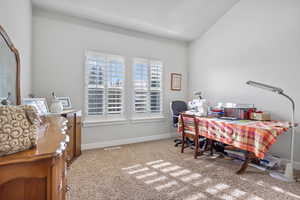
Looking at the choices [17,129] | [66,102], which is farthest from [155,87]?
[17,129]

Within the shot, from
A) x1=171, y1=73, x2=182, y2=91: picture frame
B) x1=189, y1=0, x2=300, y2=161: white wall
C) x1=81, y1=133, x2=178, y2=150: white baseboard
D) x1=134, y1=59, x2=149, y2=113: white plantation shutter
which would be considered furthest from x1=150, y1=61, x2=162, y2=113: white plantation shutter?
x1=189, y1=0, x2=300, y2=161: white wall

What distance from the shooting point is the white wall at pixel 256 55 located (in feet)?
9.19

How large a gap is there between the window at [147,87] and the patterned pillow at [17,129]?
10.7 feet

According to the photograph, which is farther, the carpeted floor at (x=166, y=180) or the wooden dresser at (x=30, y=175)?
the carpeted floor at (x=166, y=180)

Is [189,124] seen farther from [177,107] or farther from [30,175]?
[30,175]

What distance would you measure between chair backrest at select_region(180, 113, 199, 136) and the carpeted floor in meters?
0.48

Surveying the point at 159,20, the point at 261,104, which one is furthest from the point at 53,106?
the point at 261,104

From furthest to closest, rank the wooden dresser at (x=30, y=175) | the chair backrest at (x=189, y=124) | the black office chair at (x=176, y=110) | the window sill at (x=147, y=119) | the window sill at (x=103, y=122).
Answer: the window sill at (x=147, y=119), the black office chair at (x=176, y=110), the window sill at (x=103, y=122), the chair backrest at (x=189, y=124), the wooden dresser at (x=30, y=175)

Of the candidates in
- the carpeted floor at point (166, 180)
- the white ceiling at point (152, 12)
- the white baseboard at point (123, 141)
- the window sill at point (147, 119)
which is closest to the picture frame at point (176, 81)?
the window sill at point (147, 119)

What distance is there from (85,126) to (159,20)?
9.27 feet

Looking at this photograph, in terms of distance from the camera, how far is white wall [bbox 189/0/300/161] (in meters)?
2.80

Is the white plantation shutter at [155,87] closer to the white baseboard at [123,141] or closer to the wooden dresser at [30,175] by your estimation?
the white baseboard at [123,141]

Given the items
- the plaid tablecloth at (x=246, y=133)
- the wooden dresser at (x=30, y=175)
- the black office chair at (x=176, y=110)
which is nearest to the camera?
the wooden dresser at (x=30, y=175)

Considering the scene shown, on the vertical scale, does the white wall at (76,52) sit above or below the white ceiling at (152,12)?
below
